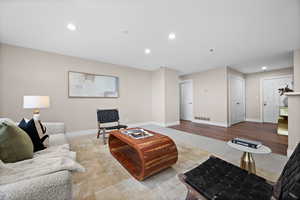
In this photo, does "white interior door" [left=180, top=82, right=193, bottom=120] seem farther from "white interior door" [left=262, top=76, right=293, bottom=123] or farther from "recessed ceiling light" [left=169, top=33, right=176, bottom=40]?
"recessed ceiling light" [left=169, top=33, right=176, bottom=40]

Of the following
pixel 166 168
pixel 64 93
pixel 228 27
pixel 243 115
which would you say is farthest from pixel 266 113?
pixel 64 93

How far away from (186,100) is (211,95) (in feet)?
4.47

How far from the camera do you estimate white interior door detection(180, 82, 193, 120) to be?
5.79 metres

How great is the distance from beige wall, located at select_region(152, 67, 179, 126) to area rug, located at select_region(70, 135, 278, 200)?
261cm

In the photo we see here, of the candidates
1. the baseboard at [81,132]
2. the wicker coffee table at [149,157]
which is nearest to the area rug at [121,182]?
the wicker coffee table at [149,157]

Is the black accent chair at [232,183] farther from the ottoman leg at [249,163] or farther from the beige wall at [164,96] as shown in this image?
the beige wall at [164,96]

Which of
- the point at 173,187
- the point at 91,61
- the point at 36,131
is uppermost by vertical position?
the point at 91,61

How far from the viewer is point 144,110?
494 cm

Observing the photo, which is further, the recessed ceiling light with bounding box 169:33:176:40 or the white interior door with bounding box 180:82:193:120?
the white interior door with bounding box 180:82:193:120

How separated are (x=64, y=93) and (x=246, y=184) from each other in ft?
13.5

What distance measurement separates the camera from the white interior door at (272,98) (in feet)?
15.3

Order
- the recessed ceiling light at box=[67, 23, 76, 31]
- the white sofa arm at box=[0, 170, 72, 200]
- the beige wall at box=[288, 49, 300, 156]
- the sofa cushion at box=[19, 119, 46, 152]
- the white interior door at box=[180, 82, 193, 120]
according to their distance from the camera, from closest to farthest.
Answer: the white sofa arm at box=[0, 170, 72, 200], the sofa cushion at box=[19, 119, 46, 152], the recessed ceiling light at box=[67, 23, 76, 31], the beige wall at box=[288, 49, 300, 156], the white interior door at box=[180, 82, 193, 120]

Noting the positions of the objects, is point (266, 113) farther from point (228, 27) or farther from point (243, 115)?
point (228, 27)

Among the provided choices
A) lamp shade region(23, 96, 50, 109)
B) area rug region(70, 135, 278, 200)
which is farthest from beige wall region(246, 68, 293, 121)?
lamp shade region(23, 96, 50, 109)
